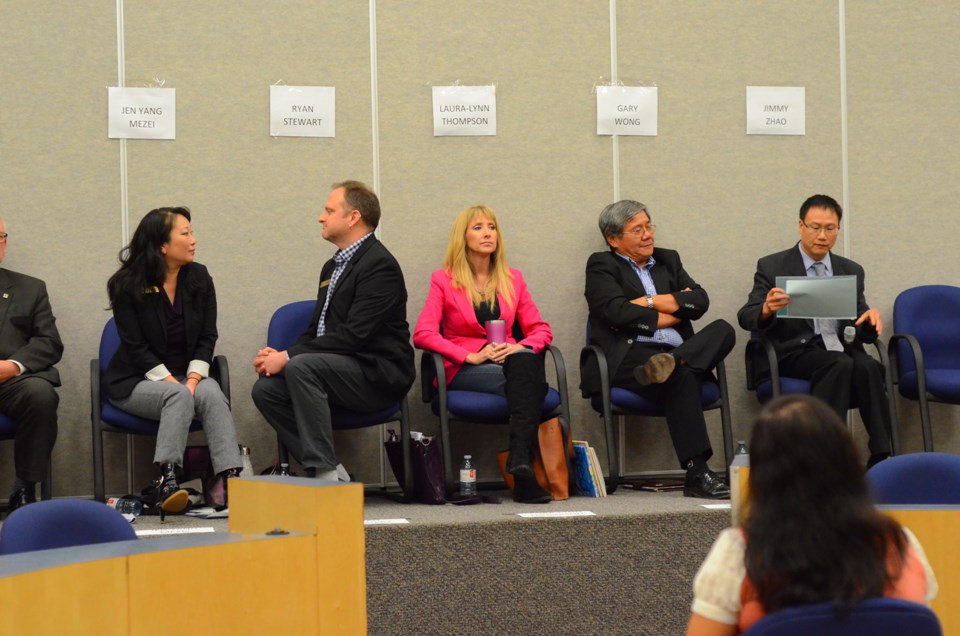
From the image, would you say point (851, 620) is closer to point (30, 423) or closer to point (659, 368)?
point (659, 368)

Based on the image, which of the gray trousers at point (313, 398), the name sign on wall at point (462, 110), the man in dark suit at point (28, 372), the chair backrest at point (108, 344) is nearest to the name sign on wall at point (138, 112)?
the man in dark suit at point (28, 372)

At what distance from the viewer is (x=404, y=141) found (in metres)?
5.05

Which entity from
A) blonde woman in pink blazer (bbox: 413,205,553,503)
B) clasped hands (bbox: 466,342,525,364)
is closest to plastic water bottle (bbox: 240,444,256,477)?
blonde woman in pink blazer (bbox: 413,205,553,503)

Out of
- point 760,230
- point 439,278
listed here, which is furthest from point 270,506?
point 760,230

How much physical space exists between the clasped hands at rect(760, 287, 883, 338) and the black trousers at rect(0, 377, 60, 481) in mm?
2981

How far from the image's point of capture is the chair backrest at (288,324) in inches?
186

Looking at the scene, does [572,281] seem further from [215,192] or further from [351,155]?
[215,192]

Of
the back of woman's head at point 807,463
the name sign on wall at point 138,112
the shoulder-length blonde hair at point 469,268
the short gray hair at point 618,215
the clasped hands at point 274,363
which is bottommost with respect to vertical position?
the clasped hands at point 274,363

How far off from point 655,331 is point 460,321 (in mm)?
860

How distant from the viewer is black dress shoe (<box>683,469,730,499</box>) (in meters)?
4.38

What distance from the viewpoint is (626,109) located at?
5.21 m

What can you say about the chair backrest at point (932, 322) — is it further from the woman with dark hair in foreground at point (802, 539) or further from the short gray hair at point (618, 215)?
the woman with dark hair in foreground at point (802, 539)

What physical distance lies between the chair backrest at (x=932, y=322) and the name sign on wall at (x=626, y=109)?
1.46 meters

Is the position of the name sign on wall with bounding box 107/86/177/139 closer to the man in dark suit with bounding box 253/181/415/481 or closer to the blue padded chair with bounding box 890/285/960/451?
the man in dark suit with bounding box 253/181/415/481
